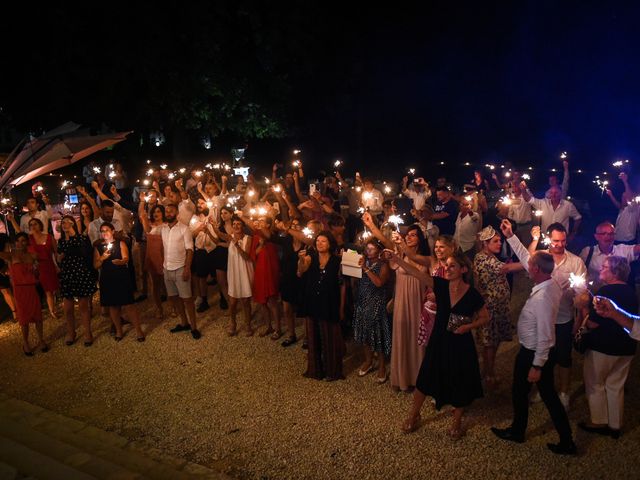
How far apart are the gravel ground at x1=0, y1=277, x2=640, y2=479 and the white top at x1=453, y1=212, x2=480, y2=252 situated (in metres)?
2.05

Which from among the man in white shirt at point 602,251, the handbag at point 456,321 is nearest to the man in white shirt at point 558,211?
the man in white shirt at point 602,251

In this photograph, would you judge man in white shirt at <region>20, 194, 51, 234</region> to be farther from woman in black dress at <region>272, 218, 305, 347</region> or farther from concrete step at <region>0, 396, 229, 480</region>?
woman in black dress at <region>272, 218, 305, 347</region>

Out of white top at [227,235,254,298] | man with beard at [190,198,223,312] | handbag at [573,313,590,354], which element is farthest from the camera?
man with beard at [190,198,223,312]

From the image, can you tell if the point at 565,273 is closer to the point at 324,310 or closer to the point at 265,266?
the point at 324,310

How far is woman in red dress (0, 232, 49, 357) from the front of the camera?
732 cm

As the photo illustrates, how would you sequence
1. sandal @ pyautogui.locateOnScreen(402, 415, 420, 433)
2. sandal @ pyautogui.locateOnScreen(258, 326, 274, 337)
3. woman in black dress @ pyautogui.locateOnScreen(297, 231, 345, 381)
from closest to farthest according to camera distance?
1. sandal @ pyautogui.locateOnScreen(402, 415, 420, 433)
2. woman in black dress @ pyautogui.locateOnScreen(297, 231, 345, 381)
3. sandal @ pyautogui.locateOnScreen(258, 326, 274, 337)

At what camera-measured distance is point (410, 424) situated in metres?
5.13

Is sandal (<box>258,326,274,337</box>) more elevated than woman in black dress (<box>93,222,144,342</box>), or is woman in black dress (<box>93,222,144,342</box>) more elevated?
woman in black dress (<box>93,222,144,342</box>)

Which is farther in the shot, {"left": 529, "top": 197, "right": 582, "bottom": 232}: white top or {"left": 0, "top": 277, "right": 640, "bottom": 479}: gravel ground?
{"left": 529, "top": 197, "right": 582, "bottom": 232}: white top

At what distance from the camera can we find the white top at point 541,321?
442 cm

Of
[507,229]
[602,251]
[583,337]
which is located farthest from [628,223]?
[583,337]

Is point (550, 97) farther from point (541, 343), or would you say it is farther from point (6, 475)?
point (6, 475)

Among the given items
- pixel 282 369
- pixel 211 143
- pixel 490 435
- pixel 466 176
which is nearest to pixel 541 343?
pixel 490 435

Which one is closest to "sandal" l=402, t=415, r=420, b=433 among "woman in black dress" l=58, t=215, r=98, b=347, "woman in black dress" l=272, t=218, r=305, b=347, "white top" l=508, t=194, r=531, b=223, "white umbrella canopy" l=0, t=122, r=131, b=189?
"woman in black dress" l=272, t=218, r=305, b=347
